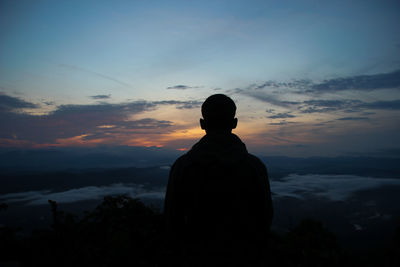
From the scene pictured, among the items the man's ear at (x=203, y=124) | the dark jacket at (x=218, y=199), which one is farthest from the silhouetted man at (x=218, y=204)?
the man's ear at (x=203, y=124)

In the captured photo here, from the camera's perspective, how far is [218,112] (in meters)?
3.68

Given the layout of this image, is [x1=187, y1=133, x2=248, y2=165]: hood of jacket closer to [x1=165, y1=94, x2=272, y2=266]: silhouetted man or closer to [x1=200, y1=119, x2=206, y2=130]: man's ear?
[x1=165, y1=94, x2=272, y2=266]: silhouetted man

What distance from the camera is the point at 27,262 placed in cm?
478

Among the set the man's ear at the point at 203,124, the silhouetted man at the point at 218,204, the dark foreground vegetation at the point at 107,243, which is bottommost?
the dark foreground vegetation at the point at 107,243

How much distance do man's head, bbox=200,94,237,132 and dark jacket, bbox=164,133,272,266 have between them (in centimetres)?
20

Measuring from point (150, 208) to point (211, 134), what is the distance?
4627 millimetres

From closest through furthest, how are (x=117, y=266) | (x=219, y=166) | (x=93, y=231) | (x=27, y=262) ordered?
(x=219, y=166)
(x=117, y=266)
(x=27, y=262)
(x=93, y=231)

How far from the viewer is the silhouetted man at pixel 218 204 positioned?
3352mm

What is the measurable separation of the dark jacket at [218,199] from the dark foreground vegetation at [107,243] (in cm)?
65

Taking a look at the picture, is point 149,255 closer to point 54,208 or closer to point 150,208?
point 150,208

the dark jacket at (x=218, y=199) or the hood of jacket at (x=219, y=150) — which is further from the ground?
the hood of jacket at (x=219, y=150)

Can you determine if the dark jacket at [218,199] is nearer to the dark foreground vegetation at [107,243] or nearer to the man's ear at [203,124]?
the man's ear at [203,124]

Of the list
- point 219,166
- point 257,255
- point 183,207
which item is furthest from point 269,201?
point 183,207

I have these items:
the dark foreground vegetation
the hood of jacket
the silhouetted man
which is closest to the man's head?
the silhouetted man
